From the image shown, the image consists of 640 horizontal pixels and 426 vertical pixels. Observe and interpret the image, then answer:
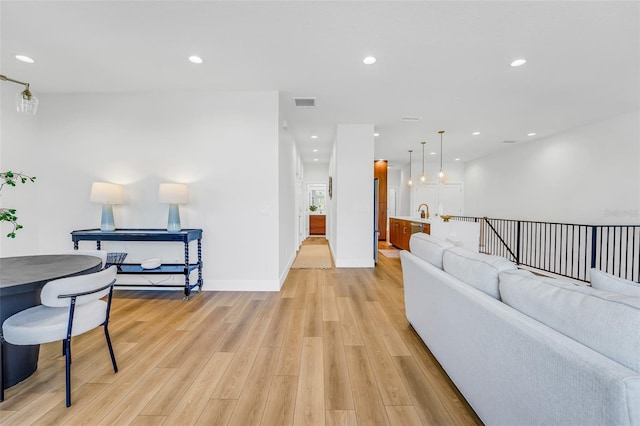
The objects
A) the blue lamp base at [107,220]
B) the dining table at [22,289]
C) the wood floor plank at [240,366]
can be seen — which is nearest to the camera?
the dining table at [22,289]

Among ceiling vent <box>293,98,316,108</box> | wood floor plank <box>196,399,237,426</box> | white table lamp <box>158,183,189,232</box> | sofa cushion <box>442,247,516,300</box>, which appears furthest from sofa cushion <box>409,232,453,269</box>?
white table lamp <box>158,183,189,232</box>

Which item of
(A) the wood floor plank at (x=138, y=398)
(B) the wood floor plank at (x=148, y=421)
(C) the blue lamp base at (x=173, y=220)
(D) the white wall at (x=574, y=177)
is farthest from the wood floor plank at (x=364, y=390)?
(D) the white wall at (x=574, y=177)

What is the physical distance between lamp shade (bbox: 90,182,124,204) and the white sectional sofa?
A: 393 cm

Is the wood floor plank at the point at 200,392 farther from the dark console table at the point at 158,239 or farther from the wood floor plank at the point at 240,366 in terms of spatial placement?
the dark console table at the point at 158,239

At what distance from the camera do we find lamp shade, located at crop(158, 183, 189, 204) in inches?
129

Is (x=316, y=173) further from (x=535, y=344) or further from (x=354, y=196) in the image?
(x=535, y=344)

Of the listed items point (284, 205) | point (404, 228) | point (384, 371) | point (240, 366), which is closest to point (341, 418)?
point (384, 371)

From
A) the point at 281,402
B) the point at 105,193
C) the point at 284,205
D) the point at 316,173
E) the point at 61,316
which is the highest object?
the point at 316,173

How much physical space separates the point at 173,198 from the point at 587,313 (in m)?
3.77

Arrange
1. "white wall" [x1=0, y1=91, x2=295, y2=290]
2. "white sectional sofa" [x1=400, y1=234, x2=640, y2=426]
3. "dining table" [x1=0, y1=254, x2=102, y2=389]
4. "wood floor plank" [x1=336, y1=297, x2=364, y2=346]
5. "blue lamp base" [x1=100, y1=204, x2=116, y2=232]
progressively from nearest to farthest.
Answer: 1. "white sectional sofa" [x1=400, y1=234, x2=640, y2=426]
2. "dining table" [x1=0, y1=254, x2=102, y2=389]
3. "wood floor plank" [x1=336, y1=297, x2=364, y2=346]
4. "blue lamp base" [x1=100, y1=204, x2=116, y2=232]
5. "white wall" [x1=0, y1=91, x2=295, y2=290]

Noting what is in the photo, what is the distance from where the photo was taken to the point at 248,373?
1.87 meters

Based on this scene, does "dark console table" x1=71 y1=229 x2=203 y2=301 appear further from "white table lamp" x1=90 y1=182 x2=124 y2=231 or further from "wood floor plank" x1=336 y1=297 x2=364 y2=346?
"wood floor plank" x1=336 y1=297 x2=364 y2=346

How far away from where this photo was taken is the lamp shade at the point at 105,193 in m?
3.27

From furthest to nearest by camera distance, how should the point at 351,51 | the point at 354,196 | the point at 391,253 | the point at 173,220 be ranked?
1. the point at 391,253
2. the point at 354,196
3. the point at 173,220
4. the point at 351,51
